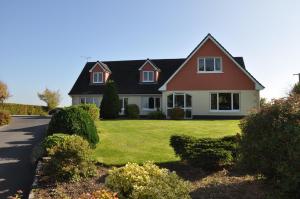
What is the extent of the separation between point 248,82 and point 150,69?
1135 cm

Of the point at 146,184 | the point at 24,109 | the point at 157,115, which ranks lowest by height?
the point at 146,184

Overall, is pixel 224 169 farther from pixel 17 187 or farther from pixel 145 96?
pixel 145 96

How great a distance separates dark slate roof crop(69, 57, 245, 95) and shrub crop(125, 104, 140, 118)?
329 cm

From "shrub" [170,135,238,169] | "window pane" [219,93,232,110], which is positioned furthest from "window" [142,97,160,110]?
"shrub" [170,135,238,169]

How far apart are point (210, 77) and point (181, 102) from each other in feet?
12.4

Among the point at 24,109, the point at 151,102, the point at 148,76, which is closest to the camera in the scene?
the point at 151,102

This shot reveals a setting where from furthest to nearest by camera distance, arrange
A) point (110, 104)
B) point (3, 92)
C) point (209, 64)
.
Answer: point (3, 92)
point (209, 64)
point (110, 104)

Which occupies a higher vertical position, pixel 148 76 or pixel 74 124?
pixel 148 76

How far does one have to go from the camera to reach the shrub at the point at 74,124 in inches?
611

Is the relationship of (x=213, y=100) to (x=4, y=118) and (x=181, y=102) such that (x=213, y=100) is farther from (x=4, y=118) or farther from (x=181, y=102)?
(x=4, y=118)

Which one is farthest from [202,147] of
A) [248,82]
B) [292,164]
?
[248,82]

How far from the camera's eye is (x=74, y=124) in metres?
15.6

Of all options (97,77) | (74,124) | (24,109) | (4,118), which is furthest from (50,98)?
(74,124)

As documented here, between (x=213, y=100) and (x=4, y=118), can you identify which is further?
(x=213, y=100)
